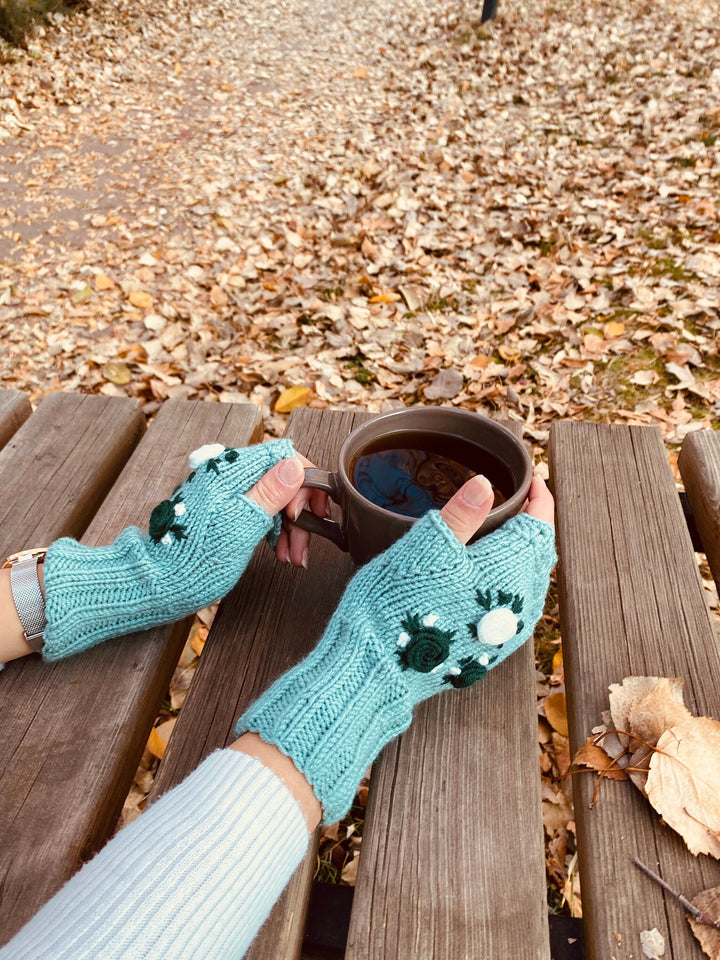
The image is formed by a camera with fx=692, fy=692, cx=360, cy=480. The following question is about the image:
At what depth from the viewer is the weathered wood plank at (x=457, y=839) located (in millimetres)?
705

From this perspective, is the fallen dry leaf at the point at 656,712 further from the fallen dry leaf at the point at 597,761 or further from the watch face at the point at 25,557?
the watch face at the point at 25,557

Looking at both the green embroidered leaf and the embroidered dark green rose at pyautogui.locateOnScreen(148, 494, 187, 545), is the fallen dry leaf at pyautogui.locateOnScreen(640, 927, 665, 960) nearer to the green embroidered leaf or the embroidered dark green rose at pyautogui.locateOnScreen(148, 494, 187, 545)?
the green embroidered leaf

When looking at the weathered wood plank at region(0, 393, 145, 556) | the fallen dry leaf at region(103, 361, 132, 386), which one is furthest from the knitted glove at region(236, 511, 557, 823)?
the fallen dry leaf at region(103, 361, 132, 386)

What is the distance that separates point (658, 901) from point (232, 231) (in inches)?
135

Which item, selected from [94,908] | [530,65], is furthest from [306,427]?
[530,65]

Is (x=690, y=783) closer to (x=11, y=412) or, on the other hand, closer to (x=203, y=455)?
(x=203, y=455)

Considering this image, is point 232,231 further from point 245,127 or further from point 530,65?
point 530,65

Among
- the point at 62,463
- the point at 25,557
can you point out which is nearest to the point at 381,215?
the point at 62,463

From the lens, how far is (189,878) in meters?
0.67

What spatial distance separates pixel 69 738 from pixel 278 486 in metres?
0.40

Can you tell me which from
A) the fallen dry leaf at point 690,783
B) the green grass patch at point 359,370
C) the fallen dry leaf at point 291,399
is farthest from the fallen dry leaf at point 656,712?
the green grass patch at point 359,370

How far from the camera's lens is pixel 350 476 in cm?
87

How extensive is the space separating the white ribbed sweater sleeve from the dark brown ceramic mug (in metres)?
0.30

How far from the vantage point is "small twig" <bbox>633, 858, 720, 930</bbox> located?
2.29 feet
